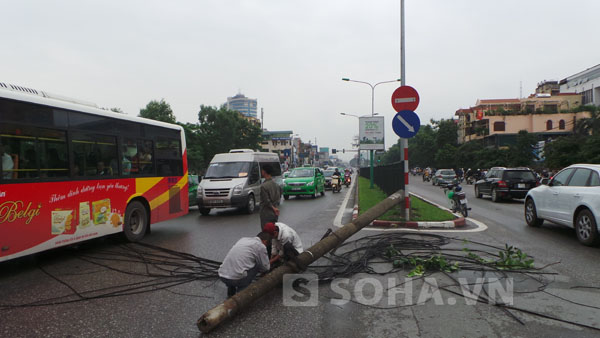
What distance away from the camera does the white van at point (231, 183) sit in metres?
13.3

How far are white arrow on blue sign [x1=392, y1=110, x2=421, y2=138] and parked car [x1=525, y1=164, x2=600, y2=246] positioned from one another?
3.28m

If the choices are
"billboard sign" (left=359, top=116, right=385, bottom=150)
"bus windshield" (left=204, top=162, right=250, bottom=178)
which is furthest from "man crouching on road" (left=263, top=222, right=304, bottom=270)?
"billboard sign" (left=359, top=116, right=385, bottom=150)

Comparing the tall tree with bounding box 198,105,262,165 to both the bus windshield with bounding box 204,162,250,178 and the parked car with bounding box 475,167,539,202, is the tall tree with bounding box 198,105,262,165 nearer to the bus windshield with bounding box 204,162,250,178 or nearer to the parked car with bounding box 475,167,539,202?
the bus windshield with bounding box 204,162,250,178

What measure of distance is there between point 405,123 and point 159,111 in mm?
55220

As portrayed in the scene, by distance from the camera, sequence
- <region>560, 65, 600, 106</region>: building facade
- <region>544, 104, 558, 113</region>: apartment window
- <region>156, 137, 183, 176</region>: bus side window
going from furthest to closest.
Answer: <region>560, 65, 600, 106</region>: building facade, <region>544, 104, 558, 113</region>: apartment window, <region>156, 137, 183, 176</region>: bus side window

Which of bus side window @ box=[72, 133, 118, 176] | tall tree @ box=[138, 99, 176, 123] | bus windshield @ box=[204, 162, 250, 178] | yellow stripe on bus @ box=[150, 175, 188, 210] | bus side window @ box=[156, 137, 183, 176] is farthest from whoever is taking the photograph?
tall tree @ box=[138, 99, 176, 123]

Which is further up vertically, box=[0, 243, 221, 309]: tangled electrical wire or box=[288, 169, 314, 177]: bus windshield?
box=[288, 169, 314, 177]: bus windshield

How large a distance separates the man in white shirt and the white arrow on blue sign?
779 cm

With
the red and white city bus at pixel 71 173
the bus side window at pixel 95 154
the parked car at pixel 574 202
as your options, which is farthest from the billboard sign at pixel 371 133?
the bus side window at pixel 95 154

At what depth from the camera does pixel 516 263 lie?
18.9ft

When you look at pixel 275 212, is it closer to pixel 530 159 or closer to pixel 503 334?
pixel 503 334

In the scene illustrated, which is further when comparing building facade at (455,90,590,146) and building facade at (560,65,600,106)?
building facade at (560,65,600,106)

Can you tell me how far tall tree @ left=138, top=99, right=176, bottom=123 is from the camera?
58.6 m

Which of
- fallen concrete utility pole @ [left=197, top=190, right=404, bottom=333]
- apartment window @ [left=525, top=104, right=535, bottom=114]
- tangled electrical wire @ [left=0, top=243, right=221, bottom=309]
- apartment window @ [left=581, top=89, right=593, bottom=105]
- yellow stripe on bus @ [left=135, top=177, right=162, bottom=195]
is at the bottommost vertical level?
tangled electrical wire @ [left=0, top=243, right=221, bottom=309]
